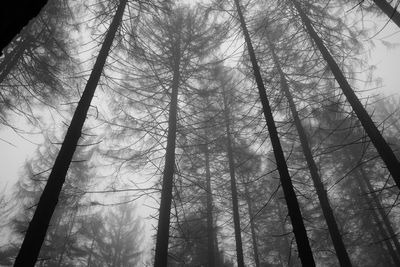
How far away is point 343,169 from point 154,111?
36.5ft

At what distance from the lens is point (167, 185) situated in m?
7.55

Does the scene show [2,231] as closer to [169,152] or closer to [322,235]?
[169,152]

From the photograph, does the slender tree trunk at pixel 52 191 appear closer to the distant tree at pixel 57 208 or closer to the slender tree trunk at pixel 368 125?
the slender tree trunk at pixel 368 125

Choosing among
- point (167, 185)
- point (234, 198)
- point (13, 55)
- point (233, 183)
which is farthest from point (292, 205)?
point (13, 55)

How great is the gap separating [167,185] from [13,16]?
6736mm

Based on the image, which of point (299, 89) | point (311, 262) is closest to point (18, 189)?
point (299, 89)

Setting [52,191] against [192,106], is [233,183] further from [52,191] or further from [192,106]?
[52,191]

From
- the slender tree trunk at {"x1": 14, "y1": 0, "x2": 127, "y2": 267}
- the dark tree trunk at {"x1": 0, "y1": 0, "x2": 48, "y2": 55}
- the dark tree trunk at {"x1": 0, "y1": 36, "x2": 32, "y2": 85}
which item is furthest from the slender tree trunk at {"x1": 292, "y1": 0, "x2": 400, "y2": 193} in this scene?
the dark tree trunk at {"x1": 0, "y1": 36, "x2": 32, "y2": 85}

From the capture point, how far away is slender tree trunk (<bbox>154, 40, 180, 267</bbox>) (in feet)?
21.7

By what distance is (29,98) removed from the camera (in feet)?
33.0

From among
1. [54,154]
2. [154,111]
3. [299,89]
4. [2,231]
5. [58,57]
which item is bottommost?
[2,231]

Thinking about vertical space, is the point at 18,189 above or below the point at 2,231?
above

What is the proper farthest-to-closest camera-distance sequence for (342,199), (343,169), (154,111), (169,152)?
1. (342,199)
2. (343,169)
3. (154,111)
4. (169,152)

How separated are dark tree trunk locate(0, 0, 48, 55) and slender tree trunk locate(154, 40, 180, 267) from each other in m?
6.33
